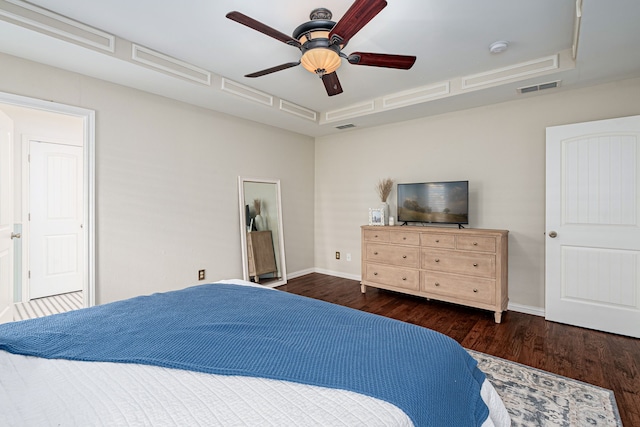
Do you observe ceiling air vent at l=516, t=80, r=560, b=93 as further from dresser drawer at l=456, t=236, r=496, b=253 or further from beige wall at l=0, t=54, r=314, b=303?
beige wall at l=0, t=54, r=314, b=303

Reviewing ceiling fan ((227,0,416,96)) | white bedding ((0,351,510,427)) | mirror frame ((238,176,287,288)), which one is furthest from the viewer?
mirror frame ((238,176,287,288))

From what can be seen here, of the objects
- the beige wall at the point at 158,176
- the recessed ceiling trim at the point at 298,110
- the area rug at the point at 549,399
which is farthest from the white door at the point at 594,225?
the beige wall at the point at 158,176

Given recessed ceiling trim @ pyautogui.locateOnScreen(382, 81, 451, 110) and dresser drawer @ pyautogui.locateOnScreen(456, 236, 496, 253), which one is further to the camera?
recessed ceiling trim @ pyautogui.locateOnScreen(382, 81, 451, 110)

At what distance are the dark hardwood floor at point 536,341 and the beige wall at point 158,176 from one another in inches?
63.8

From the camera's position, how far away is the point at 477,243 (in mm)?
3205

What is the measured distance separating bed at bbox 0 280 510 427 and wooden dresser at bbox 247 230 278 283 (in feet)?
8.66

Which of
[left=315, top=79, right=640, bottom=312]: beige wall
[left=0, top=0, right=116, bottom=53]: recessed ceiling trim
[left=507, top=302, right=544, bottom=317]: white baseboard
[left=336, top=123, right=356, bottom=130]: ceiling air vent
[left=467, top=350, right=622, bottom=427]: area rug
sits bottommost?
[left=467, top=350, right=622, bottom=427]: area rug

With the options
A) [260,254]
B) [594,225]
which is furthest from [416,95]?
[260,254]

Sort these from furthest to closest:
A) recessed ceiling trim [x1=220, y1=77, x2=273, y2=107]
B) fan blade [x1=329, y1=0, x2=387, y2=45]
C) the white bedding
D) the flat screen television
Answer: the flat screen television → recessed ceiling trim [x1=220, y1=77, x2=273, y2=107] → fan blade [x1=329, y1=0, x2=387, y2=45] → the white bedding

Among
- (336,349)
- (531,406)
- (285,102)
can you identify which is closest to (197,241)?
(285,102)

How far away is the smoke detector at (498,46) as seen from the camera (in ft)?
8.29

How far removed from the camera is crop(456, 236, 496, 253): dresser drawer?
3119mm

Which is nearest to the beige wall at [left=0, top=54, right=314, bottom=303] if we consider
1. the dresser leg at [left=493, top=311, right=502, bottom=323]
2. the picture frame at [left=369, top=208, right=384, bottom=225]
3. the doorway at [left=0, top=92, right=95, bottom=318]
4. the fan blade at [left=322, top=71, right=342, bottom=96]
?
the doorway at [left=0, top=92, right=95, bottom=318]

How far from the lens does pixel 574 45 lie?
243cm
